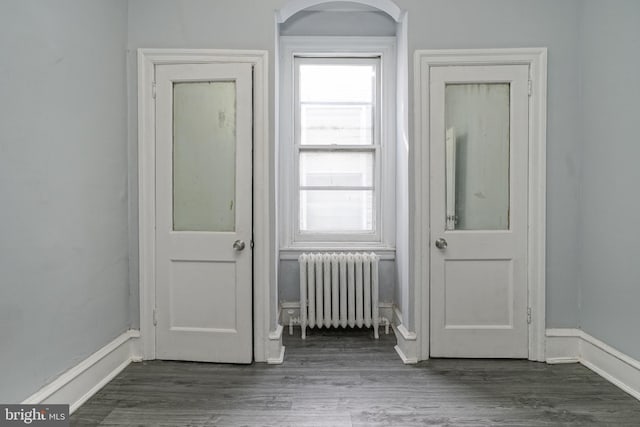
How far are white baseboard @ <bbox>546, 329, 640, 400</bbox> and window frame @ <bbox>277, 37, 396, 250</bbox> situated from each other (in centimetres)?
145

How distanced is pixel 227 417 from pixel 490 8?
3190mm

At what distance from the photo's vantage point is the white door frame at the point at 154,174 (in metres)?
2.63

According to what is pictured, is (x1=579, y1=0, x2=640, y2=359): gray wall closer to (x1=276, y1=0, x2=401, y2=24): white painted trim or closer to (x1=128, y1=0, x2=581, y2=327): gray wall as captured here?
(x1=128, y1=0, x2=581, y2=327): gray wall

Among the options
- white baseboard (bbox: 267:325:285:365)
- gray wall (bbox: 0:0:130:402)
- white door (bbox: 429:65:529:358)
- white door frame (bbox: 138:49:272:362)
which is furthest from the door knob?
gray wall (bbox: 0:0:130:402)

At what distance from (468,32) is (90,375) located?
340 cm

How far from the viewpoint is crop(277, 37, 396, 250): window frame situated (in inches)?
132

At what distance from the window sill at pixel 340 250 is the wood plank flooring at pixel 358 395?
931 mm

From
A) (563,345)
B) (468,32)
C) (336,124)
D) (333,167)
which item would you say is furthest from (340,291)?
(468,32)

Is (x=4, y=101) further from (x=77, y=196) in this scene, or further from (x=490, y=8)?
(x=490, y=8)

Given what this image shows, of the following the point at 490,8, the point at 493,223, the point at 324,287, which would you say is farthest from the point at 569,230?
the point at 324,287

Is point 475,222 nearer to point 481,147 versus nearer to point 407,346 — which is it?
point 481,147

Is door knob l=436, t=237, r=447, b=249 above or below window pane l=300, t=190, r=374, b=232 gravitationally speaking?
below

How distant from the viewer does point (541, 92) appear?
2.62 meters

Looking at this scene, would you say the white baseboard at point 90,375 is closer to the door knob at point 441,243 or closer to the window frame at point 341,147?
the window frame at point 341,147
